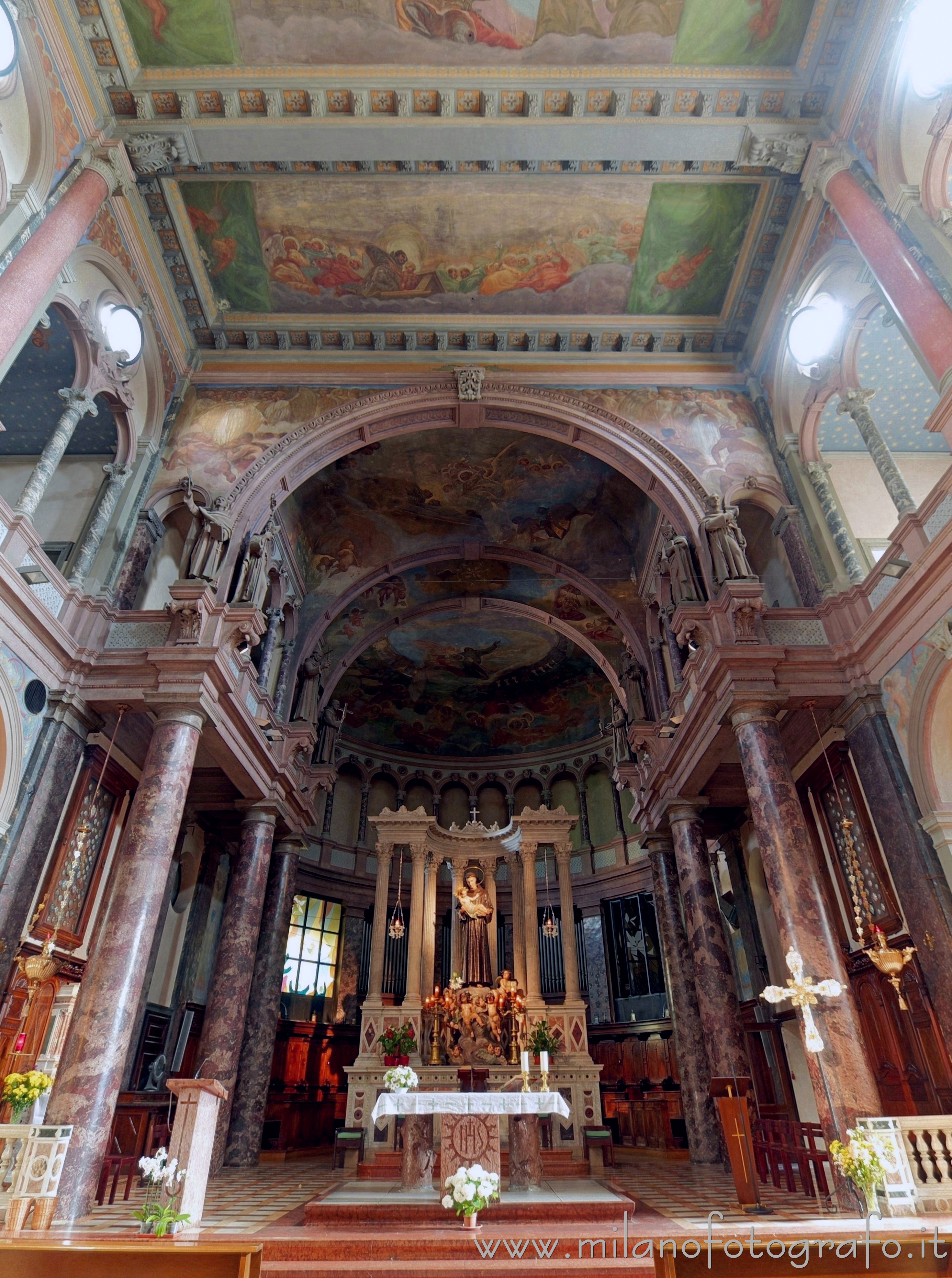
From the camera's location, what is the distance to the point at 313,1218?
775 cm

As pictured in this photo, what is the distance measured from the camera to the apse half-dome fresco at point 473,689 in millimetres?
24453

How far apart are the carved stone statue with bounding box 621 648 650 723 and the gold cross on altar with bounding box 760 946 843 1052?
363 inches

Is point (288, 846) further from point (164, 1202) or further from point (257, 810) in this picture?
point (164, 1202)

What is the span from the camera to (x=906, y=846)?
9.61m

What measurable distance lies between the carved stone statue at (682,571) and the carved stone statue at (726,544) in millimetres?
527

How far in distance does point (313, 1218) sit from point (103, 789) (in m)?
7.12

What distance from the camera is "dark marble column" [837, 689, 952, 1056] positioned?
8867mm

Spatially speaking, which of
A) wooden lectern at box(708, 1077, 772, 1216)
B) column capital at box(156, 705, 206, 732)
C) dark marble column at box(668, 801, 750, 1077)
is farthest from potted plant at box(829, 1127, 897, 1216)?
column capital at box(156, 705, 206, 732)

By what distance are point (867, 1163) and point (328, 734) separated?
49.5 ft

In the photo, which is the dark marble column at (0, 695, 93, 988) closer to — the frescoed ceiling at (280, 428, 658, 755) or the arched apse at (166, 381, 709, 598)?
the arched apse at (166, 381, 709, 598)

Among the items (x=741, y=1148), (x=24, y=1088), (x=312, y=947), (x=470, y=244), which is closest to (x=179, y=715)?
(x=24, y=1088)

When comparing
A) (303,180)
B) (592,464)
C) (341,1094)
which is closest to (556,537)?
(592,464)

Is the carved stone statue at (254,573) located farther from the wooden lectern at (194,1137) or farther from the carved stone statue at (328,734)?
the wooden lectern at (194,1137)

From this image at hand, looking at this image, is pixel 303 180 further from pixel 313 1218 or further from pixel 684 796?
pixel 313 1218
